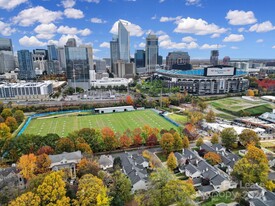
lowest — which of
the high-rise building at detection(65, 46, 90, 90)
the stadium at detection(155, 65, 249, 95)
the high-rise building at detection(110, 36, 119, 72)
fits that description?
the stadium at detection(155, 65, 249, 95)

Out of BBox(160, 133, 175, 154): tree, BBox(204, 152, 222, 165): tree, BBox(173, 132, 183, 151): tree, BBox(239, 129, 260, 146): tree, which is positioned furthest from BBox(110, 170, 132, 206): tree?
BBox(239, 129, 260, 146): tree

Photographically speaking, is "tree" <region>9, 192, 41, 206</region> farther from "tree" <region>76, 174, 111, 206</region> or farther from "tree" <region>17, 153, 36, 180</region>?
"tree" <region>17, 153, 36, 180</region>

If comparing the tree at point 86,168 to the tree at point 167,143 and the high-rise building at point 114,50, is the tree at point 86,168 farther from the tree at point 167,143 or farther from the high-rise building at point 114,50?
the high-rise building at point 114,50

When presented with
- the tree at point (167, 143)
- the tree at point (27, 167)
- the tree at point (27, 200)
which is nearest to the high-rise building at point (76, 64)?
the tree at point (167, 143)

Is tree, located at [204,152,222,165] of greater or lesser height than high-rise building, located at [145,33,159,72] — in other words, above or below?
below

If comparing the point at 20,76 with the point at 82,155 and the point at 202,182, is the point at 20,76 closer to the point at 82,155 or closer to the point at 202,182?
the point at 82,155

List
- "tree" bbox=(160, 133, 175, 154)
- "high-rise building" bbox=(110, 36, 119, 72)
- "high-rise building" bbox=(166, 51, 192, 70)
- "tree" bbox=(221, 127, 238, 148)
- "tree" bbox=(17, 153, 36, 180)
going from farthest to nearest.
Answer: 1. "high-rise building" bbox=(110, 36, 119, 72)
2. "high-rise building" bbox=(166, 51, 192, 70)
3. "tree" bbox=(221, 127, 238, 148)
4. "tree" bbox=(160, 133, 175, 154)
5. "tree" bbox=(17, 153, 36, 180)

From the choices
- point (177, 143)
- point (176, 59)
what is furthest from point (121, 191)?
point (176, 59)

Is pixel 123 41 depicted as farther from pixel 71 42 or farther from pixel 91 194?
pixel 91 194
